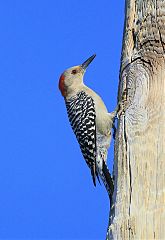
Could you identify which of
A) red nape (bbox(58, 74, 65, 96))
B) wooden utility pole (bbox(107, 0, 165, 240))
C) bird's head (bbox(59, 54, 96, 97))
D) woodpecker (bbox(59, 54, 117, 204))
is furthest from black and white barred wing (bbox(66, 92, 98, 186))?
wooden utility pole (bbox(107, 0, 165, 240))

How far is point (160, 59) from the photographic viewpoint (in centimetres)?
413

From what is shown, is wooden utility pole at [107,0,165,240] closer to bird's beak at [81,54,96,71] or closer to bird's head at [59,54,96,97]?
bird's beak at [81,54,96,71]

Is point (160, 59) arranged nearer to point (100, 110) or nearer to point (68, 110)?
point (100, 110)

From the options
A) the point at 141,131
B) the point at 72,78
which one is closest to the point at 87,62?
the point at 72,78

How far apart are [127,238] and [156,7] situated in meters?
1.92

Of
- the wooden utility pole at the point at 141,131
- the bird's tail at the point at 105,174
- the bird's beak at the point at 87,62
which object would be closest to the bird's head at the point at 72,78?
the bird's beak at the point at 87,62

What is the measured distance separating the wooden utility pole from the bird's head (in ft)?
8.38

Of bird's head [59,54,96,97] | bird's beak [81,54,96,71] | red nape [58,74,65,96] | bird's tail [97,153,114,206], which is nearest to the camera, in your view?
bird's tail [97,153,114,206]

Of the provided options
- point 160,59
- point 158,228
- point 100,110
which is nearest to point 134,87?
point 160,59

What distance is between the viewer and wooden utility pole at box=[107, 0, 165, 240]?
3451 millimetres

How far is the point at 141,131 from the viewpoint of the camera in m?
3.83

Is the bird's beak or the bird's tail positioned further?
the bird's beak

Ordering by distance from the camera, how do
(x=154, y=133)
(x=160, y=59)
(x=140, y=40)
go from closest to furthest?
(x=154, y=133) → (x=160, y=59) → (x=140, y=40)

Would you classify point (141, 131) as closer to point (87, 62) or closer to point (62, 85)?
point (87, 62)
